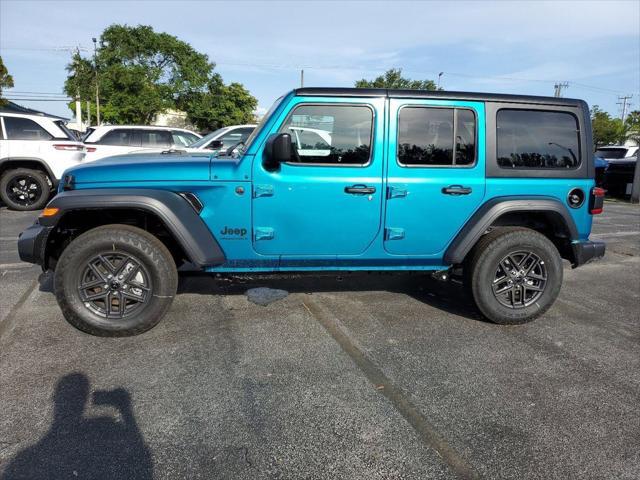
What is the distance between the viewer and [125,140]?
10.4 metres

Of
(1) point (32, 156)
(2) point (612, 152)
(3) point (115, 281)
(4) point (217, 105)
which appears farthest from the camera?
(4) point (217, 105)

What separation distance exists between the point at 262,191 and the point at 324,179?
0.48 meters

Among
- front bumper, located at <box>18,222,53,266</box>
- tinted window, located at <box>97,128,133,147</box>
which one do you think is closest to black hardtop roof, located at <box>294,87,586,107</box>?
front bumper, located at <box>18,222,53,266</box>

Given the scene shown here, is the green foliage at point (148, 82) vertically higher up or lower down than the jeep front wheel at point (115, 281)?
higher up

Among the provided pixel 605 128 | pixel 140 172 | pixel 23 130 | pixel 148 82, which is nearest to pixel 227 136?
pixel 23 130

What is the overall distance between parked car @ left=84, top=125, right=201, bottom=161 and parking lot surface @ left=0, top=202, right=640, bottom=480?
6564 millimetres

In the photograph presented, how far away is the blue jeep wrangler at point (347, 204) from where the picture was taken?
3.35 metres

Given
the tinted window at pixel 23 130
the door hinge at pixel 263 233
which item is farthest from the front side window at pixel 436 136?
the tinted window at pixel 23 130

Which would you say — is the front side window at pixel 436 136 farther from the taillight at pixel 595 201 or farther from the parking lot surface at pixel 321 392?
the parking lot surface at pixel 321 392

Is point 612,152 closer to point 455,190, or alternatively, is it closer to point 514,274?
point 514,274

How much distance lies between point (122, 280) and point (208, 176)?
1.01m

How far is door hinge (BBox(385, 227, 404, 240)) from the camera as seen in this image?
3.66 metres

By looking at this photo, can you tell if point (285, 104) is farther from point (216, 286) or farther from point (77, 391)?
point (77, 391)

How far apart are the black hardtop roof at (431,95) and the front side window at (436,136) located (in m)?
0.11
